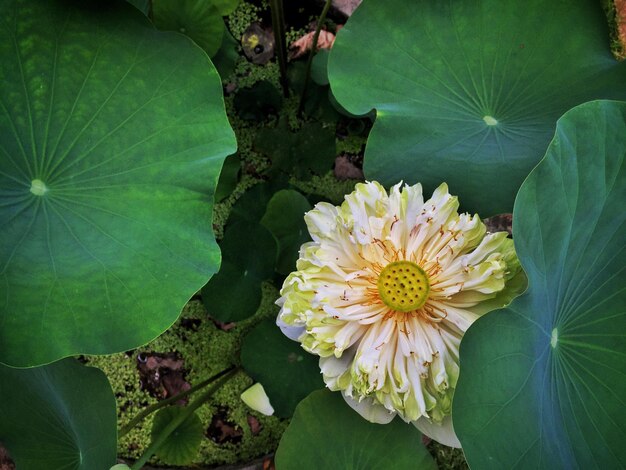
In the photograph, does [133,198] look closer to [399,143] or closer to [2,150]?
[2,150]

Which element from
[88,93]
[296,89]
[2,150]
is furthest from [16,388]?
[296,89]

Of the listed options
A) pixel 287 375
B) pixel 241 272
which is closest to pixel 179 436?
pixel 287 375

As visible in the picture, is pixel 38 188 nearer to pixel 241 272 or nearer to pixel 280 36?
pixel 241 272

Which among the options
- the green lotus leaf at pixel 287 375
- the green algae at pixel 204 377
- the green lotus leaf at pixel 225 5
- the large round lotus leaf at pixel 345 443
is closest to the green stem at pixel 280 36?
the green lotus leaf at pixel 225 5

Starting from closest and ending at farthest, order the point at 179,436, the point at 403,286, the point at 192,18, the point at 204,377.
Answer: the point at 403,286, the point at 192,18, the point at 179,436, the point at 204,377

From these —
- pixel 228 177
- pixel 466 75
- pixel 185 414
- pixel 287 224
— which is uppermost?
pixel 466 75

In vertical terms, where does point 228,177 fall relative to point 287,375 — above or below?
above
